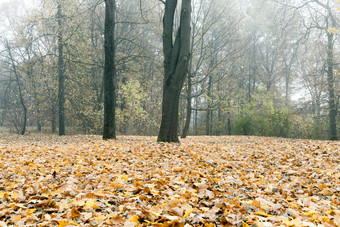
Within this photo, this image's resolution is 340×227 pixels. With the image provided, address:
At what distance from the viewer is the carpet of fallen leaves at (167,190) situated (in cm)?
207

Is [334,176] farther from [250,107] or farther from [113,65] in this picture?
[250,107]

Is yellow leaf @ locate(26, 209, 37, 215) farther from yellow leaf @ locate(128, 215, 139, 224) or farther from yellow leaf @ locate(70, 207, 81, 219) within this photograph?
yellow leaf @ locate(128, 215, 139, 224)

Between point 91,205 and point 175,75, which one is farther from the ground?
point 175,75

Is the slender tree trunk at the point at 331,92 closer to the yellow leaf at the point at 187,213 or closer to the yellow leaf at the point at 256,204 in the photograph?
the yellow leaf at the point at 256,204

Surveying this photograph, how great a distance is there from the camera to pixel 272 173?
4.28m

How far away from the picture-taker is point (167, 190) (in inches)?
115

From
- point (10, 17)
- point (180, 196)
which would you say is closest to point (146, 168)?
point (180, 196)

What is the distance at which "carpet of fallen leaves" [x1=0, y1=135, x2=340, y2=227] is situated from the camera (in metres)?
2.07

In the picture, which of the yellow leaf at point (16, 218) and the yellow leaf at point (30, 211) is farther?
the yellow leaf at point (30, 211)

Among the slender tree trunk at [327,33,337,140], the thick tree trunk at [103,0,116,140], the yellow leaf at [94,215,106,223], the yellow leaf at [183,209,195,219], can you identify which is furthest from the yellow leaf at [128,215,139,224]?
the slender tree trunk at [327,33,337,140]

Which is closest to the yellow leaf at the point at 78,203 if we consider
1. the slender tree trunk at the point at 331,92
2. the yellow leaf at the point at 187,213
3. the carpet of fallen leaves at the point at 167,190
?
the carpet of fallen leaves at the point at 167,190

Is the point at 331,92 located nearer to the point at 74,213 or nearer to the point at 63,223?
the point at 74,213

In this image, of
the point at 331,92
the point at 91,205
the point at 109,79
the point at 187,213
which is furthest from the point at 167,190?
the point at 331,92

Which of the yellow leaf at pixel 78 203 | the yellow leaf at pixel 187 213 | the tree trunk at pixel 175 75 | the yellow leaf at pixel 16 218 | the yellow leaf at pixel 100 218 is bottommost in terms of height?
the yellow leaf at pixel 16 218
